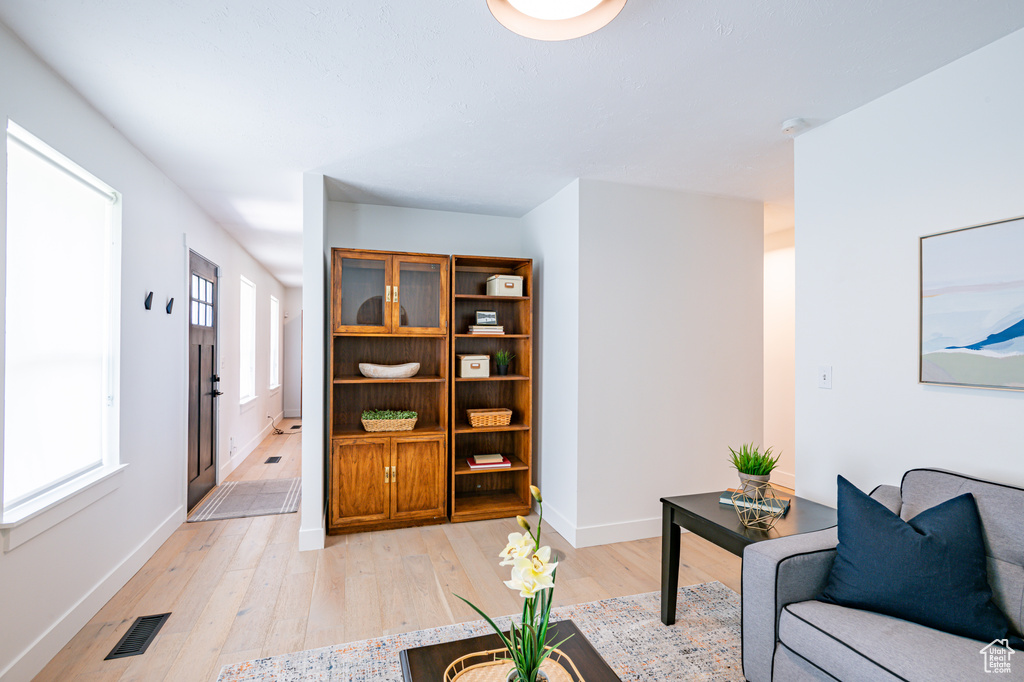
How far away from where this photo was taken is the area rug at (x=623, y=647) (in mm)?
2020

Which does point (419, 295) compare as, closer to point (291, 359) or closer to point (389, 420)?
point (389, 420)

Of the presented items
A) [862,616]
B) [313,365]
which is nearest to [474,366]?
[313,365]

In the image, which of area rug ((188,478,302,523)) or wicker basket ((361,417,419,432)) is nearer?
wicker basket ((361,417,419,432))

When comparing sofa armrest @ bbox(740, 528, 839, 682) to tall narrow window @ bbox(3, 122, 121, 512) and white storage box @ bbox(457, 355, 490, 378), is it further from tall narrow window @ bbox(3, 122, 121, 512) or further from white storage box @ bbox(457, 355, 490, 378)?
tall narrow window @ bbox(3, 122, 121, 512)

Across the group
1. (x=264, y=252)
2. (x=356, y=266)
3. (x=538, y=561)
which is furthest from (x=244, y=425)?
(x=538, y=561)

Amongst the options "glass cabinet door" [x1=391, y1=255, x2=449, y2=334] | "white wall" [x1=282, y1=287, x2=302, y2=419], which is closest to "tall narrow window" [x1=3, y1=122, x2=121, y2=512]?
"glass cabinet door" [x1=391, y1=255, x2=449, y2=334]

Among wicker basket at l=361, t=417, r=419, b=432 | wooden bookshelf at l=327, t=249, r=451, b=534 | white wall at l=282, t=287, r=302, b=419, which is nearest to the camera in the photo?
wooden bookshelf at l=327, t=249, r=451, b=534

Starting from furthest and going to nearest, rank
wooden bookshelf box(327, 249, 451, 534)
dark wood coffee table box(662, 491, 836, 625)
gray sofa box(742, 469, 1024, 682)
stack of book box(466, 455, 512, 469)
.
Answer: stack of book box(466, 455, 512, 469)
wooden bookshelf box(327, 249, 451, 534)
dark wood coffee table box(662, 491, 836, 625)
gray sofa box(742, 469, 1024, 682)

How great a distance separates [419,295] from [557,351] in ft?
3.61

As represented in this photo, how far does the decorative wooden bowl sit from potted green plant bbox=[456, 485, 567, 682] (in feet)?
8.50

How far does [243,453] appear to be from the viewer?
579 cm

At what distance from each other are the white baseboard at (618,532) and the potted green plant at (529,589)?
2.07 meters

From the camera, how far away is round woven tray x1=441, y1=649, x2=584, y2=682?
53.7 inches

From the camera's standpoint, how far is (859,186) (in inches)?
92.4
